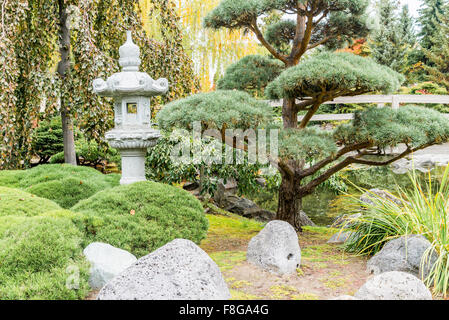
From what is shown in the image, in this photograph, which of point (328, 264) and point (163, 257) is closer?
point (163, 257)

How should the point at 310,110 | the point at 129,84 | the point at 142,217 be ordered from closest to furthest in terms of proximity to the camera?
the point at 142,217, the point at 129,84, the point at 310,110

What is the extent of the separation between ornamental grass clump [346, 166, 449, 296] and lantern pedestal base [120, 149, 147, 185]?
206 centimetres

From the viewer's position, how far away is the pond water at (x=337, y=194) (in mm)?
6812

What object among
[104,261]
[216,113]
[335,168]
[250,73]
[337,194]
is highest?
[250,73]

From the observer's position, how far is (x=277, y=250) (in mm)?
2828

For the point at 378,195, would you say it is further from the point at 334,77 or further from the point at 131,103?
the point at 131,103

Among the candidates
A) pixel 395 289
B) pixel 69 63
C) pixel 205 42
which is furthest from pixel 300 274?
pixel 205 42

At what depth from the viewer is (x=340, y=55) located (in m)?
3.36

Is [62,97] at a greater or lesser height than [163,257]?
greater

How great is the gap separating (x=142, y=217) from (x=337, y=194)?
5.74 metres

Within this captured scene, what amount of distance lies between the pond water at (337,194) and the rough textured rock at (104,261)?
4.04 m
